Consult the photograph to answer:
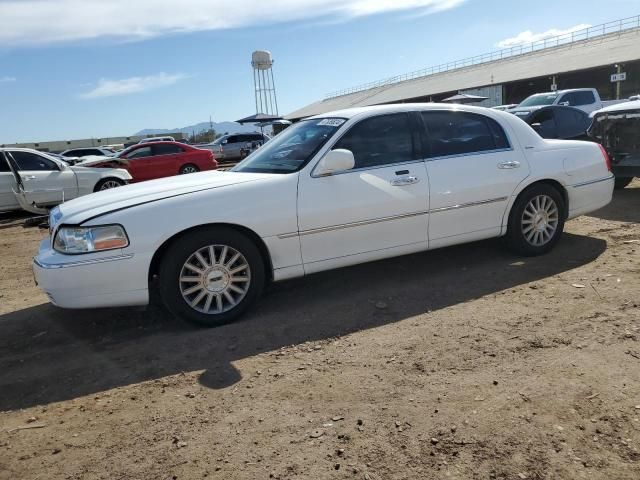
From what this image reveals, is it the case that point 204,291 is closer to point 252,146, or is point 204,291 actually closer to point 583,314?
point 583,314

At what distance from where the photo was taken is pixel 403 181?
15.2 feet

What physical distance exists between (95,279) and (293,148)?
76.6 inches

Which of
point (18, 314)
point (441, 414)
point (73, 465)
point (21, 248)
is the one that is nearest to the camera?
point (73, 465)

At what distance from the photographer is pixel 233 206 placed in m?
4.08

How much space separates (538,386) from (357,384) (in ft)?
3.28

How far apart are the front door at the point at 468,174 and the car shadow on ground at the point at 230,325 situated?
1.51ft

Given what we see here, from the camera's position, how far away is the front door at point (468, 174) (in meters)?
4.82

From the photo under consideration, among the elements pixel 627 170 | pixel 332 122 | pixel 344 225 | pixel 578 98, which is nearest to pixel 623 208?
pixel 627 170

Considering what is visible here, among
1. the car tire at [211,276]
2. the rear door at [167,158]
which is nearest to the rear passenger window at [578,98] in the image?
the rear door at [167,158]

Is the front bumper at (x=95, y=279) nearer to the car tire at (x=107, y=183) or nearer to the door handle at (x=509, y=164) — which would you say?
the door handle at (x=509, y=164)

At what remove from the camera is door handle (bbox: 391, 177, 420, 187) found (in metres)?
4.59

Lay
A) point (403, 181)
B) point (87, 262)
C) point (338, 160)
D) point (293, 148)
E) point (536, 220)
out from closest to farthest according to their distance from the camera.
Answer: point (87, 262) → point (338, 160) → point (403, 181) → point (293, 148) → point (536, 220)

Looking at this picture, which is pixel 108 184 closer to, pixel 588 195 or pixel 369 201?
pixel 369 201

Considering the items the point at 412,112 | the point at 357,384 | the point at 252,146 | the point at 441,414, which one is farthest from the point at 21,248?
the point at 252,146
